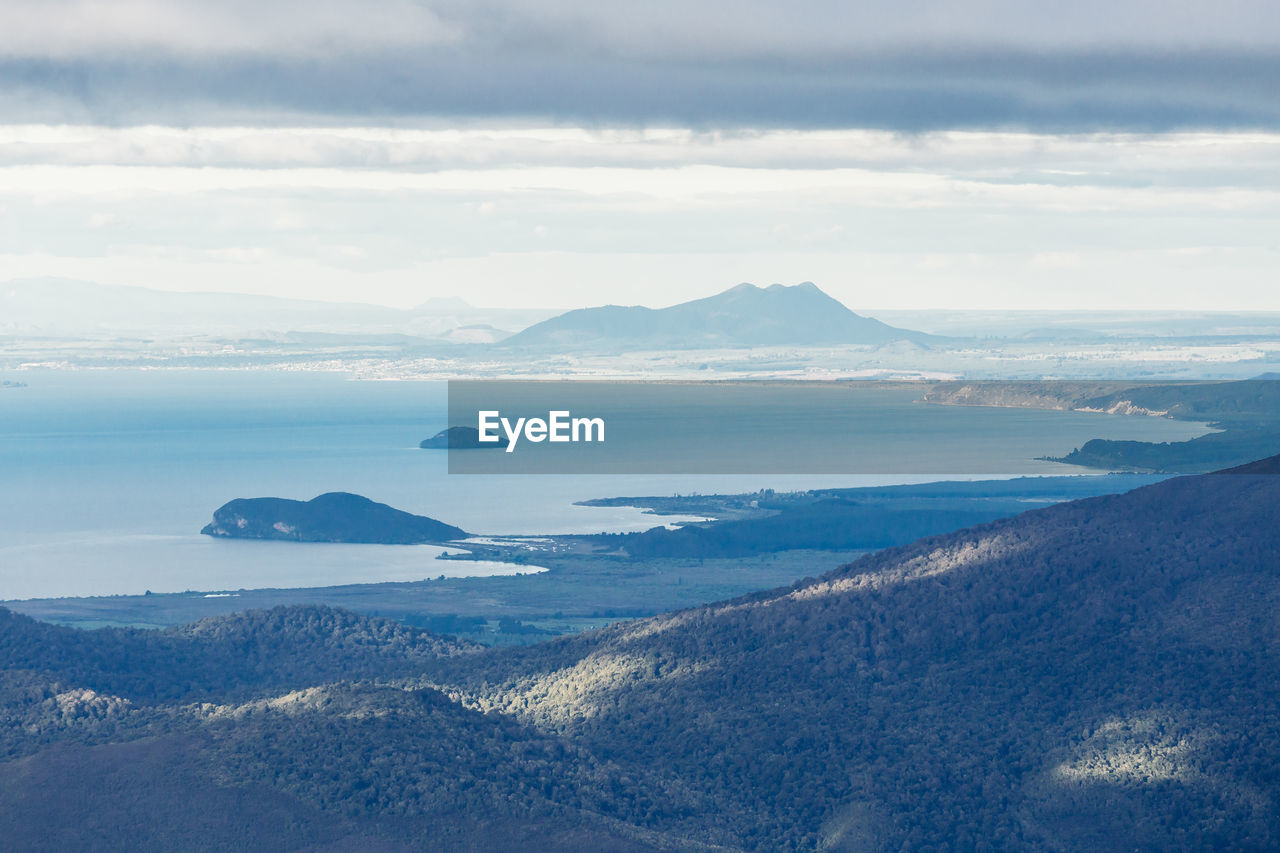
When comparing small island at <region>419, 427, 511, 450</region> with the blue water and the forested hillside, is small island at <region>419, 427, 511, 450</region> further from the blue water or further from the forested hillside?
the forested hillside

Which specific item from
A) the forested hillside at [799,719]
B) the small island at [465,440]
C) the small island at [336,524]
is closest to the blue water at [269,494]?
the small island at [336,524]

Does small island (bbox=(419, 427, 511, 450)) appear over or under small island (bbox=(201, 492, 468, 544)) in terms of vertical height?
over

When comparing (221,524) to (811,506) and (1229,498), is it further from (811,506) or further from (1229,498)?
(1229,498)

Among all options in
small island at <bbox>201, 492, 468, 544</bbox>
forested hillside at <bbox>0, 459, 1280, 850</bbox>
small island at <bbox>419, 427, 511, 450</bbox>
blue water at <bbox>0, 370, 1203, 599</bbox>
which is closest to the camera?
forested hillside at <bbox>0, 459, 1280, 850</bbox>

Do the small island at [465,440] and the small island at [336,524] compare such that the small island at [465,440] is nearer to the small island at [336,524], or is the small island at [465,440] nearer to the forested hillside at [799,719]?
the small island at [336,524]

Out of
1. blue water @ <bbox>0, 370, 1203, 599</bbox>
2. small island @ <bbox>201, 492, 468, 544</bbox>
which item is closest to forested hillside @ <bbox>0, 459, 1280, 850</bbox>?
blue water @ <bbox>0, 370, 1203, 599</bbox>

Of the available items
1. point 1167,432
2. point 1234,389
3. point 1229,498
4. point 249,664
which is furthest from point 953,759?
point 1234,389
